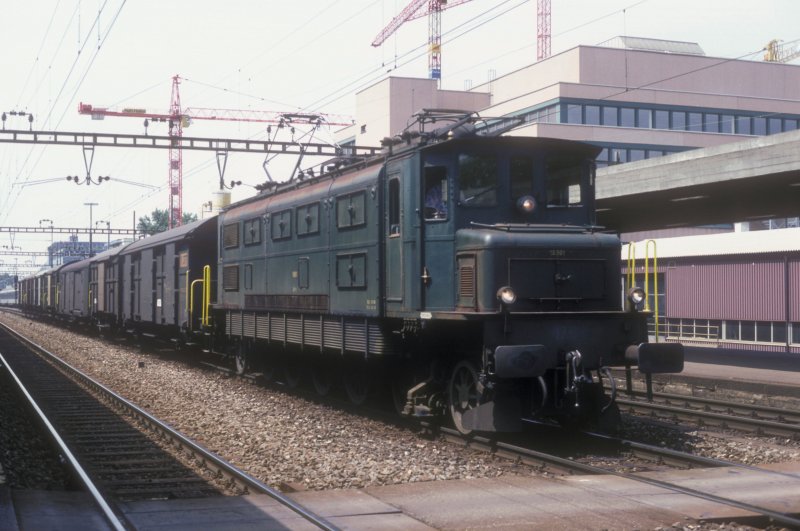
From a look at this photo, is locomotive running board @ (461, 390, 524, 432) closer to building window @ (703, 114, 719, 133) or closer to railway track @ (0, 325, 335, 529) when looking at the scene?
railway track @ (0, 325, 335, 529)

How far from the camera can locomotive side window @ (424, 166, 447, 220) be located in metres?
11.8

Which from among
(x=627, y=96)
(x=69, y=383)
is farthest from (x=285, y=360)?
(x=627, y=96)

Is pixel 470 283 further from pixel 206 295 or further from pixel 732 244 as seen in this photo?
pixel 732 244

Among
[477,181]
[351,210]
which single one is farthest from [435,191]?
[351,210]

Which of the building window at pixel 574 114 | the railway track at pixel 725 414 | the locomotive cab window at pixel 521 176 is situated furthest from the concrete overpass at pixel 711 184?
the building window at pixel 574 114

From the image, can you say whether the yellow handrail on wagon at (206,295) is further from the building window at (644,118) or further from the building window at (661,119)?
the building window at (661,119)

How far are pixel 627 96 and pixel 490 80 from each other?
42.6 ft

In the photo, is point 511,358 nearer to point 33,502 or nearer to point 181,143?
point 33,502

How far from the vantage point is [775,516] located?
754cm

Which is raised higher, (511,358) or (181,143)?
(181,143)

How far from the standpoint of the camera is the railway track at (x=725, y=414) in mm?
12602

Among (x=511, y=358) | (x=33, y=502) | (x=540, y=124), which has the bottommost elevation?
(x=33, y=502)

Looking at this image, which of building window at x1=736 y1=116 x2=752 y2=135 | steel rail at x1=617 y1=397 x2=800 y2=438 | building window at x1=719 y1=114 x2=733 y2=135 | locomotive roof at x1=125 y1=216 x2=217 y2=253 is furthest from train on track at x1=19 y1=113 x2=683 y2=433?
building window at x1=736 y1=116 x2=752 y2=135

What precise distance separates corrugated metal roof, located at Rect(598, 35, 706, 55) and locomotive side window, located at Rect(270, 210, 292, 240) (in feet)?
174
